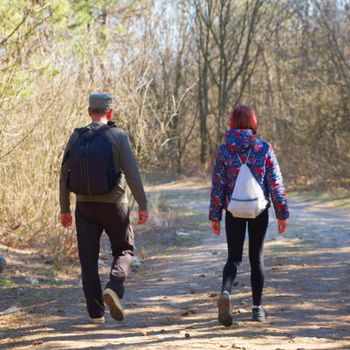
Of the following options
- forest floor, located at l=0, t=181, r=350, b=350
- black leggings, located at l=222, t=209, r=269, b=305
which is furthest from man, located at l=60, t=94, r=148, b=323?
black leggings, located at l=222, t=209, r=269, b=305

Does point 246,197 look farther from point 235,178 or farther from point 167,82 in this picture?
point 167,82

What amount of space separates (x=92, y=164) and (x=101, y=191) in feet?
0.68

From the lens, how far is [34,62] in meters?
9.13

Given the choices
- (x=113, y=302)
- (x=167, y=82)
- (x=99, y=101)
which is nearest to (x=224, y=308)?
(x=113, y=302)

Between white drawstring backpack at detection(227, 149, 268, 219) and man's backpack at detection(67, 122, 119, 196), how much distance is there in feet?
2.97

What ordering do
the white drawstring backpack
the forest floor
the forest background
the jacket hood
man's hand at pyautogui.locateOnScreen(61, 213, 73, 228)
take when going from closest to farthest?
the forest floor → the white drawstring backpack → the jacket hood → man's hand at pyautogui.locateOnScreen(61, 213, 73, 228) → the forest background

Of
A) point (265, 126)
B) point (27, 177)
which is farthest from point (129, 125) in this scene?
point (265, 126)

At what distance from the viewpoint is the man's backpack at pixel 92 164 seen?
5172 millimetres

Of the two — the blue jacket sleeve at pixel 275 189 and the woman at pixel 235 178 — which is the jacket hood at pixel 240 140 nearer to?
the woman at pixel 235 178

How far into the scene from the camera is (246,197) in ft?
17.3

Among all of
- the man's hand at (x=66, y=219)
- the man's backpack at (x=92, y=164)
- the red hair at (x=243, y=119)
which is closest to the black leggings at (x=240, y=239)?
the red hair at (x=243, y=119)

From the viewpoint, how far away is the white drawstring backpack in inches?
208

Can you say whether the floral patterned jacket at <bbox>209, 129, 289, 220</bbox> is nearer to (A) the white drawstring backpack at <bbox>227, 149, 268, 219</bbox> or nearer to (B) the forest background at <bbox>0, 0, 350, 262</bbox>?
(A) the white drawstring backpack at <bbox>227, 149, 268, 219</bbox>

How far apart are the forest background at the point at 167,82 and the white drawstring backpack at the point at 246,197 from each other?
10.8 ft
